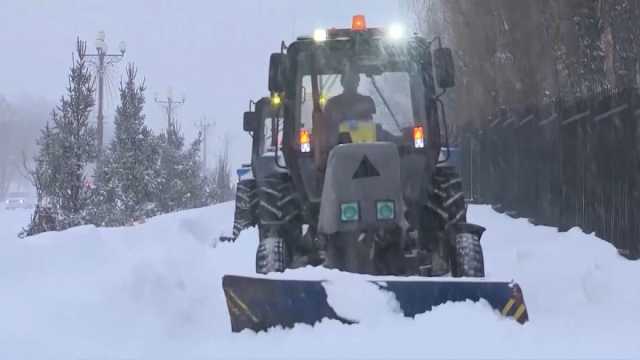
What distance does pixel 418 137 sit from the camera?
23.4 feet

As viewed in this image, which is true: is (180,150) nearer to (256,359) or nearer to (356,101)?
(356,101)

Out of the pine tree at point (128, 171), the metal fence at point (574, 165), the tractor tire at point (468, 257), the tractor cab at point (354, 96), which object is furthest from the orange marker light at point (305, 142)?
the pine tree at point (128, 171)

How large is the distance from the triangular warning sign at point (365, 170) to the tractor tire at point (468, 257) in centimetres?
96

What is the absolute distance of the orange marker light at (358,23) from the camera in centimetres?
749

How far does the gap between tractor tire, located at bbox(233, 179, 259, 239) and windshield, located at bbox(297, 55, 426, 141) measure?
16.1 ft

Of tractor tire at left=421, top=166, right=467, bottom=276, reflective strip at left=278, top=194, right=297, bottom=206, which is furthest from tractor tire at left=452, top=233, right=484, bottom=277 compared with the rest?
reflective strip at left=278, top=194, right=297, bottom=206

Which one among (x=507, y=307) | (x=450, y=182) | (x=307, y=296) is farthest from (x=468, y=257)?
(x=307, y=296)

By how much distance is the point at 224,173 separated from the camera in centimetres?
5016

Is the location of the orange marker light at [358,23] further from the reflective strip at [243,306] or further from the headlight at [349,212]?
the reflective strip at [243,306]

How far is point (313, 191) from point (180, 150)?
24723 mm

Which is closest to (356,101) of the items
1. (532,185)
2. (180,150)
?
(532,185)

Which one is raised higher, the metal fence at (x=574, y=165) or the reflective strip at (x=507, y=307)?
the metal fence at (x=574, y=165)

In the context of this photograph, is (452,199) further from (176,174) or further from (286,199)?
(176,174)

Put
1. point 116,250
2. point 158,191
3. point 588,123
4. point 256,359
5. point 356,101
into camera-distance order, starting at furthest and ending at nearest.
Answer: point 158,191 → point 588,123 → point 116,250 → point 356,101 → point 256,359
